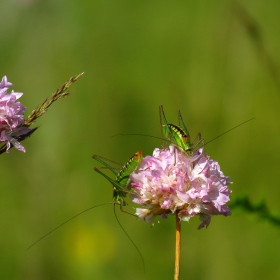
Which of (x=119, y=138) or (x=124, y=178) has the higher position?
(x=124, y=178)

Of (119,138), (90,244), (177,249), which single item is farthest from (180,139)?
(119,138)

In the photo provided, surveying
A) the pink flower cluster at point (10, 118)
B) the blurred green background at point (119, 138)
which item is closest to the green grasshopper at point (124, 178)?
the pink flower cluster at point (10, 118)

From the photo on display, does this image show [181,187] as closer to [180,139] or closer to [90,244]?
[180,139]

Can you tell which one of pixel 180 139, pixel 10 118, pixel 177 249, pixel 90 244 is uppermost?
pixel 10 118

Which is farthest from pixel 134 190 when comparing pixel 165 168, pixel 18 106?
pixel 18 106

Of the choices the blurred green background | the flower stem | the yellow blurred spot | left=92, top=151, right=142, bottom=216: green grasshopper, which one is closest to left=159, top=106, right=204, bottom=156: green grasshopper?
left=92, top=151, right=142, bottom=216: green grasshopper

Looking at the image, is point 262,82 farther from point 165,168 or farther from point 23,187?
point 165,168
